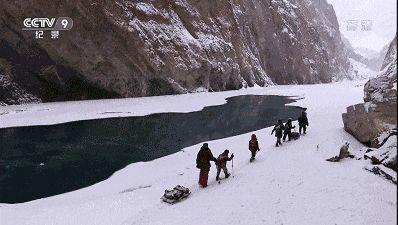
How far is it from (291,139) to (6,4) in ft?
126

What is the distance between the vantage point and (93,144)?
24656 millimetres

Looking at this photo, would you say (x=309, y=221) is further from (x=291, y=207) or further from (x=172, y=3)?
(x=172, y=3)

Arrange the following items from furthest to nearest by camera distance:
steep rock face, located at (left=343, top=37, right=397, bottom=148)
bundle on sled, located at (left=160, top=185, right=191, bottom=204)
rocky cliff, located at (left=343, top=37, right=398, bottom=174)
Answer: steep rock face, located at (left=343, top=37, right=397, bottom=148), rocky cliff, located at (left=343, top=37, right=398, bottom=174), bundle on sled, located at (left=160, top=185, right=191, bottom=204)

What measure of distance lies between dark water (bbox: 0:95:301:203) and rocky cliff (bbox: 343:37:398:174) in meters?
10.7

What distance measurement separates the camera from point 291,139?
70.0 feet

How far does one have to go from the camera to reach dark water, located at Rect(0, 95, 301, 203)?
688 inches

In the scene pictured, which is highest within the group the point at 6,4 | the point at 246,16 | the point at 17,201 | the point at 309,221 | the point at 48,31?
the point at 246,16

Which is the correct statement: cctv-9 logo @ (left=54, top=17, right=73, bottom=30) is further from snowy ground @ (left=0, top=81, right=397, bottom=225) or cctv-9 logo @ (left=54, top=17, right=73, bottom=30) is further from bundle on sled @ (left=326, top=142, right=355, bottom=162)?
bundle on sled @ (left=326, top=142, right=355, bottom=162)

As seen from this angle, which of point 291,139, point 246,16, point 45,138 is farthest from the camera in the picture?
point 246,16

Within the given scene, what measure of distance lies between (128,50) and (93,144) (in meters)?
28.3

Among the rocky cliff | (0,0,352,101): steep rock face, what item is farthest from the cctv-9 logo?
the rocky cliff

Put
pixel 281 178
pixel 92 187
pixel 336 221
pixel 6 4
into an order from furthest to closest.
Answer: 1. pixel 6 4
2. pixel 92 187
3. pixel 281 178
4. pixel 336 221

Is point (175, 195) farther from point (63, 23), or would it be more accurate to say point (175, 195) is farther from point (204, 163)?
point (63, 23)

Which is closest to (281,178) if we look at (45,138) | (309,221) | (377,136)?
(309,221)
